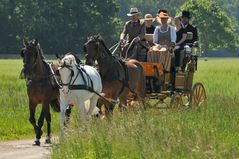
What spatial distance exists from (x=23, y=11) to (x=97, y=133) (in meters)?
84.1

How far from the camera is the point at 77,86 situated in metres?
15.6

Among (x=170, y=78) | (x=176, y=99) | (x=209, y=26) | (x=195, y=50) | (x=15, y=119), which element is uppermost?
(x=195, y=50)

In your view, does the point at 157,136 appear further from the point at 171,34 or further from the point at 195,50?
the point at 195,50

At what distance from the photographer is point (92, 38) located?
16.9m

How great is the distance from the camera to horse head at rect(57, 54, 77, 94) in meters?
15.4

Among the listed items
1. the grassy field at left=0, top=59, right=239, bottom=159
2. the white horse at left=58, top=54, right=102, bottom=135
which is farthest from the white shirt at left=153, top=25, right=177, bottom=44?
the grassy field at left=0, top=59, right=239, bottom=159

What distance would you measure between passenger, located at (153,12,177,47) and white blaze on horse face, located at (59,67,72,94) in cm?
420

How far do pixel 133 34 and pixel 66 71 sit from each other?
3.73 meters

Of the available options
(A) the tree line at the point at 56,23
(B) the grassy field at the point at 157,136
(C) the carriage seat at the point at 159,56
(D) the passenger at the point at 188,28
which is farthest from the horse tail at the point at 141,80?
(A) the tree line at the point at 56,23

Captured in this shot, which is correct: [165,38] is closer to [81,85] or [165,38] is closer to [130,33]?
[130,33]

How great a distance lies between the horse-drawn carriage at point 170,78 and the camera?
18953 mm

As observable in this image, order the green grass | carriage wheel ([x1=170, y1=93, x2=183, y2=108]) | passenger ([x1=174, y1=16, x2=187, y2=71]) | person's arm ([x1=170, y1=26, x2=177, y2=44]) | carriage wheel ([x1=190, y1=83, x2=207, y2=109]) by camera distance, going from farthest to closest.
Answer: carriage wheel ([x1=190, y1=83, x2=207, y2=109])
passenger ([x1=174, y1=16, x2=187, y2=71])
person's arm ([x1=170, y1=26, x2=177, y2=44])
carriage wheel ([x1=170, y1=93, x2=183, y2=108])
the green grass

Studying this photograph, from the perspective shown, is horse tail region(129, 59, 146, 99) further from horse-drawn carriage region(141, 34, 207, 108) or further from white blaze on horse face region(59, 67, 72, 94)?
white blaze on horse face region(59, 67, 72, 94)

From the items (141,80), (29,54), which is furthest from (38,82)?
(141,80)
